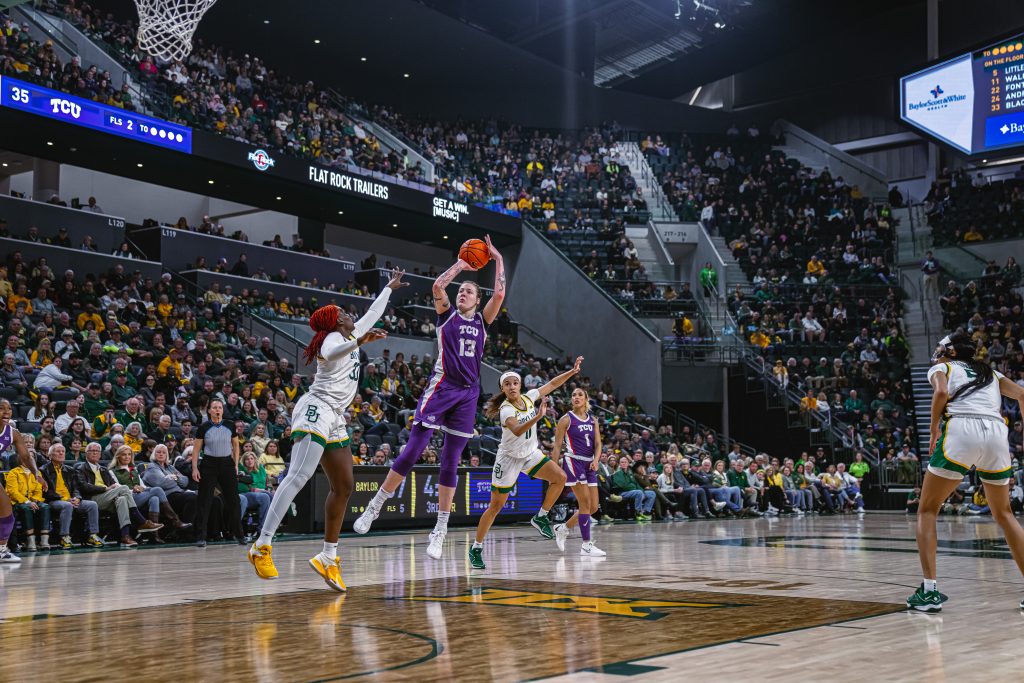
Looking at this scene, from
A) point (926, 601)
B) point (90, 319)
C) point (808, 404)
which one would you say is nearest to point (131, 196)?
point (90, 319)

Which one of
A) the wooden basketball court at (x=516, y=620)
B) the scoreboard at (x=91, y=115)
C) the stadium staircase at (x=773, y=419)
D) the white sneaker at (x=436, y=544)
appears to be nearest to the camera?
the wooden basketball court at (x=516, y=620)

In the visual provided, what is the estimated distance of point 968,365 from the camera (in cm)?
645

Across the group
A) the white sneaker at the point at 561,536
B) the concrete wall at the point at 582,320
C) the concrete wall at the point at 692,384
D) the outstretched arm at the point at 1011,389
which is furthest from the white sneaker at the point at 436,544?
the concrete wall at the point at 692,384

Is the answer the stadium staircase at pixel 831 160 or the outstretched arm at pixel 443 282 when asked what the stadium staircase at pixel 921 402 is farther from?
the outstretched arm at pixel 443 282

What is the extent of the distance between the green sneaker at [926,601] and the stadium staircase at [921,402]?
2210 centimetres

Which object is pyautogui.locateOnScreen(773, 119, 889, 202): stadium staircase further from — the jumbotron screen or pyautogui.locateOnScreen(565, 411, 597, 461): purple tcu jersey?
pyautogui.locateOnScreen(565, 411, 597, 461): purple tcu jersey

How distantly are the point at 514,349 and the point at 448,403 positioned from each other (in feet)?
69.5

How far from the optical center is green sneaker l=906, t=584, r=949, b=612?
231 inches

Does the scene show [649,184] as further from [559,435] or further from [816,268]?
[559,435]

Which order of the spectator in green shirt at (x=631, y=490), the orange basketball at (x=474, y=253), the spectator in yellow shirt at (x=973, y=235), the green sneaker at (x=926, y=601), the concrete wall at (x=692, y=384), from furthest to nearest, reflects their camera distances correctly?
1. the spectator in yellow shirt at (x=973, y=235)
2. the concrete wall at (x=692, y=384)
3. the spectator in green shirt at (x=631, y=490)
4. the orange basketball at (x=474, y=253)
5. the green sneaker at (x=926, y=601)

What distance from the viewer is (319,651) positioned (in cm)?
455

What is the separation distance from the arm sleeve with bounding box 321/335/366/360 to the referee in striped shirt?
5.90 meters

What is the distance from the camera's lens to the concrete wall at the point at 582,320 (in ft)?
97.2

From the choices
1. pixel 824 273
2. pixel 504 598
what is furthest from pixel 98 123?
pixel 824 273
